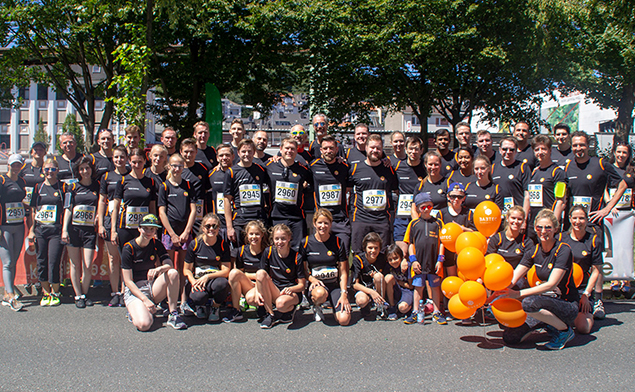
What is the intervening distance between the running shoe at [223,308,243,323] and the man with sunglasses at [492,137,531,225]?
3380mm

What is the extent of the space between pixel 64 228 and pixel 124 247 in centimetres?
115

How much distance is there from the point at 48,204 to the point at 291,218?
119 inches

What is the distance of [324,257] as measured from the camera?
5328 millimetres

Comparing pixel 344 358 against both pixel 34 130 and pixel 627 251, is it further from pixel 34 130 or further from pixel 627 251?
pixel 34 130

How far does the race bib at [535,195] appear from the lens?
588cm

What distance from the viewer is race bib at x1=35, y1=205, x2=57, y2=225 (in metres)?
5.95

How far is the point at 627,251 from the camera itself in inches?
240

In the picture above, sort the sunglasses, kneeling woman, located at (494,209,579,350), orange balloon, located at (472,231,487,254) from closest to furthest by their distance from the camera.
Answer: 1. kneeling woman, located at (494,209,579,350)
2. orange balloon, located at (472,231,487,254)
3. the sunglasses

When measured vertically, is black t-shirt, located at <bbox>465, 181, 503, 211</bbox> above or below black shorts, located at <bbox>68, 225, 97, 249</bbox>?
above

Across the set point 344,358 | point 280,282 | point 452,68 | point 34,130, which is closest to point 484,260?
point 344,358

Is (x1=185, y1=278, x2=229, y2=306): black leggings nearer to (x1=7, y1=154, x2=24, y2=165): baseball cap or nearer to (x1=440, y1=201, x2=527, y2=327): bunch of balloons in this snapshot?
(x1=440, y1=201, x2=527, y2=327): bunch of balloons

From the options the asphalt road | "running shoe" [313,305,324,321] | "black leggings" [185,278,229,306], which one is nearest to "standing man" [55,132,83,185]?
the asphalt road

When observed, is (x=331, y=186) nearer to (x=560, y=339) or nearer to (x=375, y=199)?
(x=375, y=199)

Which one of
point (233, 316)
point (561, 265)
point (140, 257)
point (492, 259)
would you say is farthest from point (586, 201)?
point (140, 257)
